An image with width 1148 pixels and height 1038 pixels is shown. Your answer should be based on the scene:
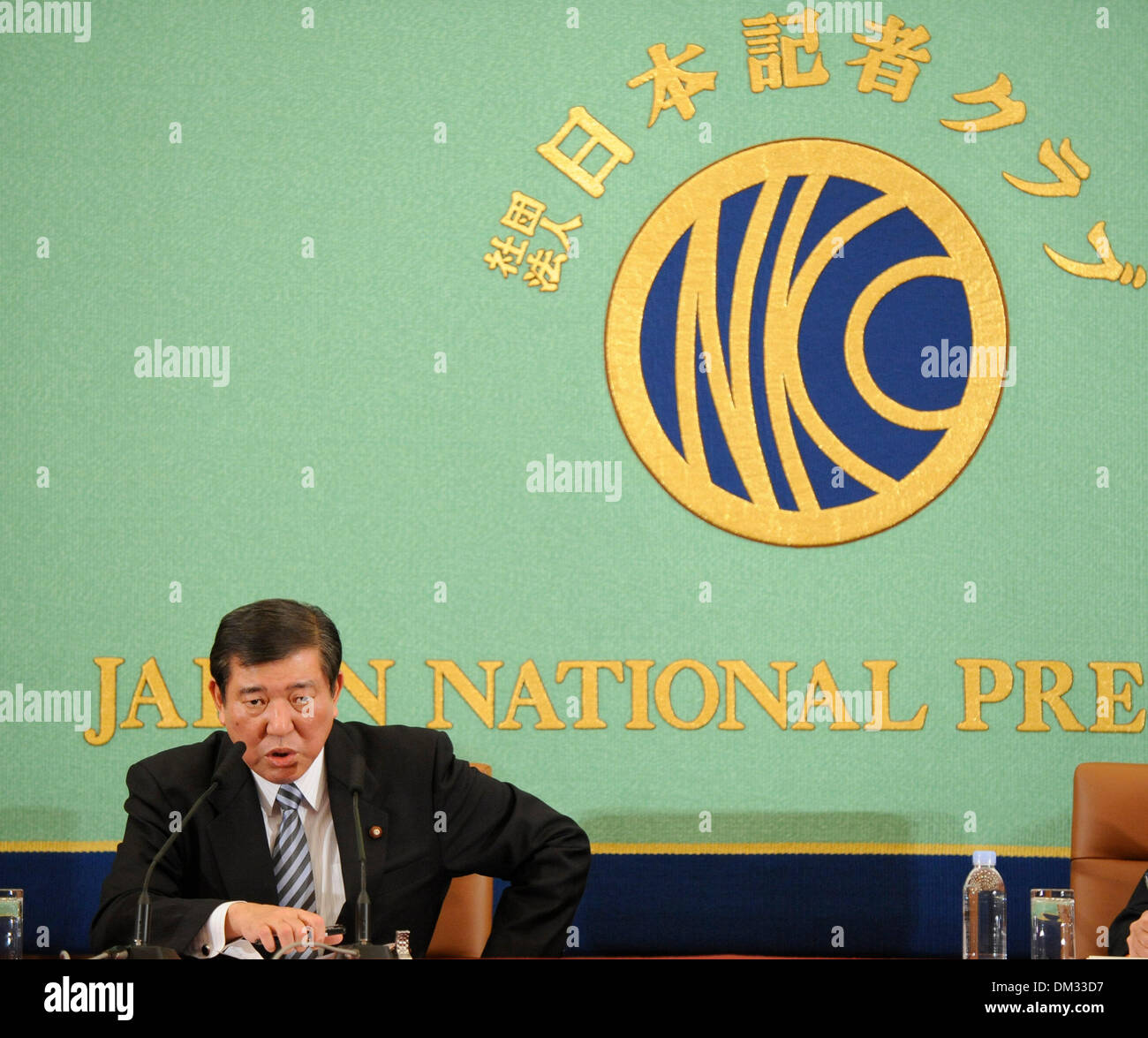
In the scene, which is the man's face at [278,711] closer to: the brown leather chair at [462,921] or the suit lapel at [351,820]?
the suit lapel at [351,820]

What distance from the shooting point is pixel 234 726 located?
2207mm

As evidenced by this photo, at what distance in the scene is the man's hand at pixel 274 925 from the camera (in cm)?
184

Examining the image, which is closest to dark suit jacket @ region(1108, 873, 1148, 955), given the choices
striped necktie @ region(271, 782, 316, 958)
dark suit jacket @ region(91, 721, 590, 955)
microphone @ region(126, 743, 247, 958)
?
dark suit jacket @ region(91, 721, 590, 955)

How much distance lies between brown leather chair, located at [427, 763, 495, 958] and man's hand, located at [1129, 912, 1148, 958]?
1117 millimetres

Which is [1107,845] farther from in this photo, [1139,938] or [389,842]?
[389,842]

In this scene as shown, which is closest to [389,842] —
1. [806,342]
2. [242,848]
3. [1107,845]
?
[242,848]

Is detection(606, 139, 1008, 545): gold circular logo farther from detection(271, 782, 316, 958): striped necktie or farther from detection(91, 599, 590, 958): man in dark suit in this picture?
detection(271, 782, 316, 958): striped necktie

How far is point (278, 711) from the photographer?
7.17ft

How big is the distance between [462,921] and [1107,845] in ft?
4.12

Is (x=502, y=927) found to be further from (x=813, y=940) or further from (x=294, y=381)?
(x=294, y=381)

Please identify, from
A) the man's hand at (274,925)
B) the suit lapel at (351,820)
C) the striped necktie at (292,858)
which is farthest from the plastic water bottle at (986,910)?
the man's hand at (274,925)

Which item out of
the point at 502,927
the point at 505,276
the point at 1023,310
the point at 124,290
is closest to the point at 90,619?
the point at 124,290

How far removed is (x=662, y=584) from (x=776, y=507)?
0.34 m
